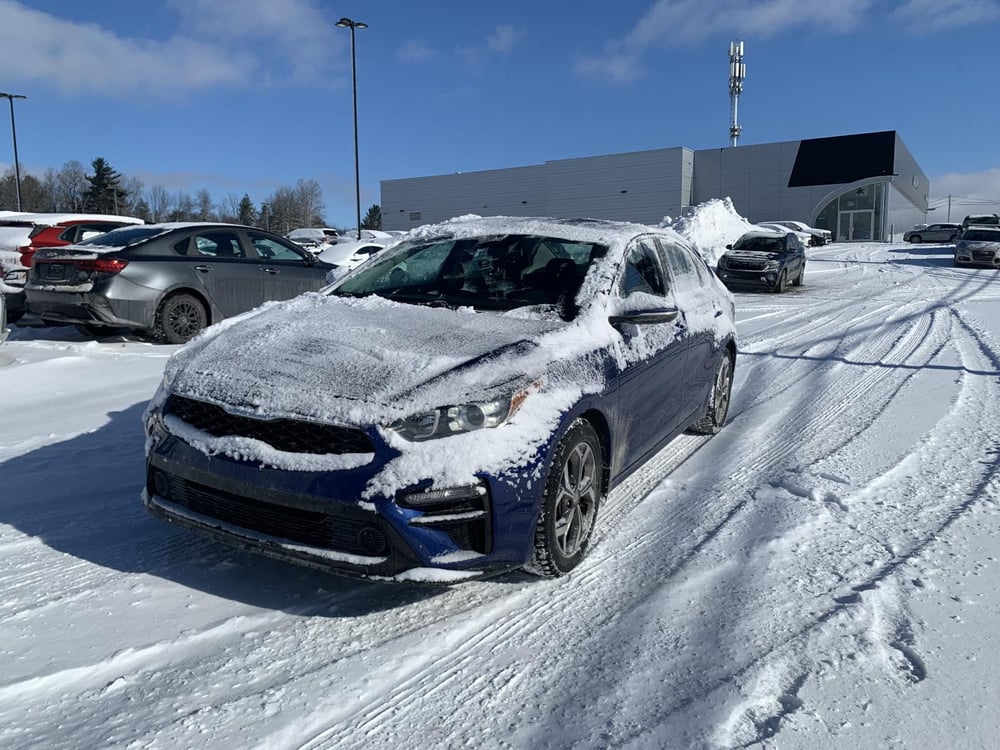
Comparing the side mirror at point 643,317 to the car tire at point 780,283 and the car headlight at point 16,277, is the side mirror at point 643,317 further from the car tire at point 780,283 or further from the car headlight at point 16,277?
the car tire at point 780,283

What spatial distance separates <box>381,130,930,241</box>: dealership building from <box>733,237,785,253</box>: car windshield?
33.3 meters

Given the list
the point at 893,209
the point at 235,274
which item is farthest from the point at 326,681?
the point at 893,209

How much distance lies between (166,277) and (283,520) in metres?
6.55

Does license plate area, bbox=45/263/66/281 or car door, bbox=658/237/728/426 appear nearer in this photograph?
car door, bbox=658/237/728/426

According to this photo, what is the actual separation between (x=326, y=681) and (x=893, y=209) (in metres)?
62.8

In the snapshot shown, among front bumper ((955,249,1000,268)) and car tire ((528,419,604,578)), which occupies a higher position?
front bumper ((955,249,1000,268))

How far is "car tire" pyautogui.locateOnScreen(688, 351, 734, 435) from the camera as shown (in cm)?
555

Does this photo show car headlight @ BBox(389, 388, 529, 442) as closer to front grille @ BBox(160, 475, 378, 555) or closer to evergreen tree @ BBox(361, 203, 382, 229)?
front grille @ BBox(160, 475, 378, 555)

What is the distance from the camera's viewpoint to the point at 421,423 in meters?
2.77

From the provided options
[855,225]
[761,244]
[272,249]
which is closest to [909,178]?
[855,225]

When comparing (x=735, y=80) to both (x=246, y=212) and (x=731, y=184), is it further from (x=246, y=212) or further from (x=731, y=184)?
(x=246, y=212)

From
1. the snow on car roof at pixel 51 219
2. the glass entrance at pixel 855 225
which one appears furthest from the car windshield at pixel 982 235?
the glass entrance at pixel 855 225

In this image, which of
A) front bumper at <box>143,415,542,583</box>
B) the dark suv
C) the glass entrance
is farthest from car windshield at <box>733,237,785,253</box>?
the glass entrance

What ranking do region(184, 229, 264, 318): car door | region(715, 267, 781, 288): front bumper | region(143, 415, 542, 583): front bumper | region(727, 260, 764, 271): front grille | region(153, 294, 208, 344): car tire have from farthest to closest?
region(727, 260, 764, 271): front grille < region(715, 267, 781, 288): front bumper < region(184, 229, 264, 318): car door < region(153, 294, 208, 344): car tire < region(143, 415, 542, 583): front bumper
